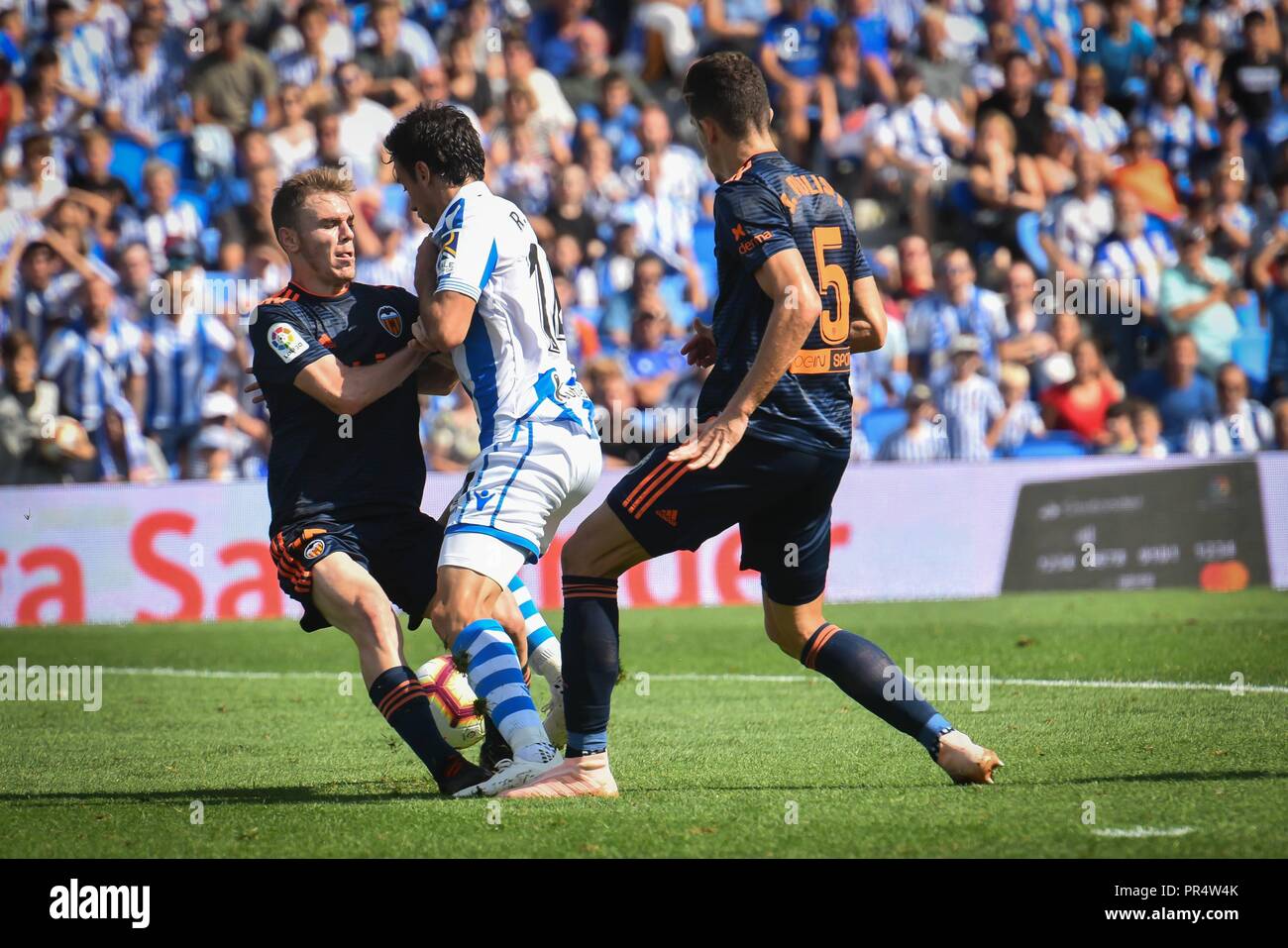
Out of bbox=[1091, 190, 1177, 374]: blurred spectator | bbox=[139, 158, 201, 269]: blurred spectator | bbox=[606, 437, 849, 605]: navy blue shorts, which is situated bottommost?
bbox=[606, 437, 849, 605]: navy blue shorts

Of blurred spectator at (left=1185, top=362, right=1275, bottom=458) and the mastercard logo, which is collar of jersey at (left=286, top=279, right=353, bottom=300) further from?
blurred spectator at (left=1185, top=362, right=1275, bottom=458)

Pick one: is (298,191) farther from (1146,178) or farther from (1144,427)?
(1146,178)

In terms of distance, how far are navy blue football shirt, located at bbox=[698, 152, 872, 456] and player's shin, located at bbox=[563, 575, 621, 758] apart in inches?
28.0

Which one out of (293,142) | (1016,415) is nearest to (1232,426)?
(1016,415)

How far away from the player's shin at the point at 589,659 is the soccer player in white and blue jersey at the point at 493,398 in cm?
14

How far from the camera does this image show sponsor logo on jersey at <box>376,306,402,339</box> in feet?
19.9

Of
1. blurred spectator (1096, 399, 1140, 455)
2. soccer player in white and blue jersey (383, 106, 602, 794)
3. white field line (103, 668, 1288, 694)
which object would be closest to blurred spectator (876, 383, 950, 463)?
blurred spectator (1096, 399, 1140, 455)

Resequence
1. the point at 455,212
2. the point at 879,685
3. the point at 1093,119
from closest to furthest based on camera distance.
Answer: the point at 879,685
the point at 455,212
the point at 1093,119

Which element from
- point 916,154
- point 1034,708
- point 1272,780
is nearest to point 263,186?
point 916,154

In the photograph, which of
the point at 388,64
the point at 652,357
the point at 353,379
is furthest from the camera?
the point at 388,64

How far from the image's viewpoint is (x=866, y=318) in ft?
18.4

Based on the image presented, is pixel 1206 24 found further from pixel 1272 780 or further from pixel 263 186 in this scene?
pixel 1272 780

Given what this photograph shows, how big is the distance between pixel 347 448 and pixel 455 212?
39.8 inches

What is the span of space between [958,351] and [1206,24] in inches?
266
